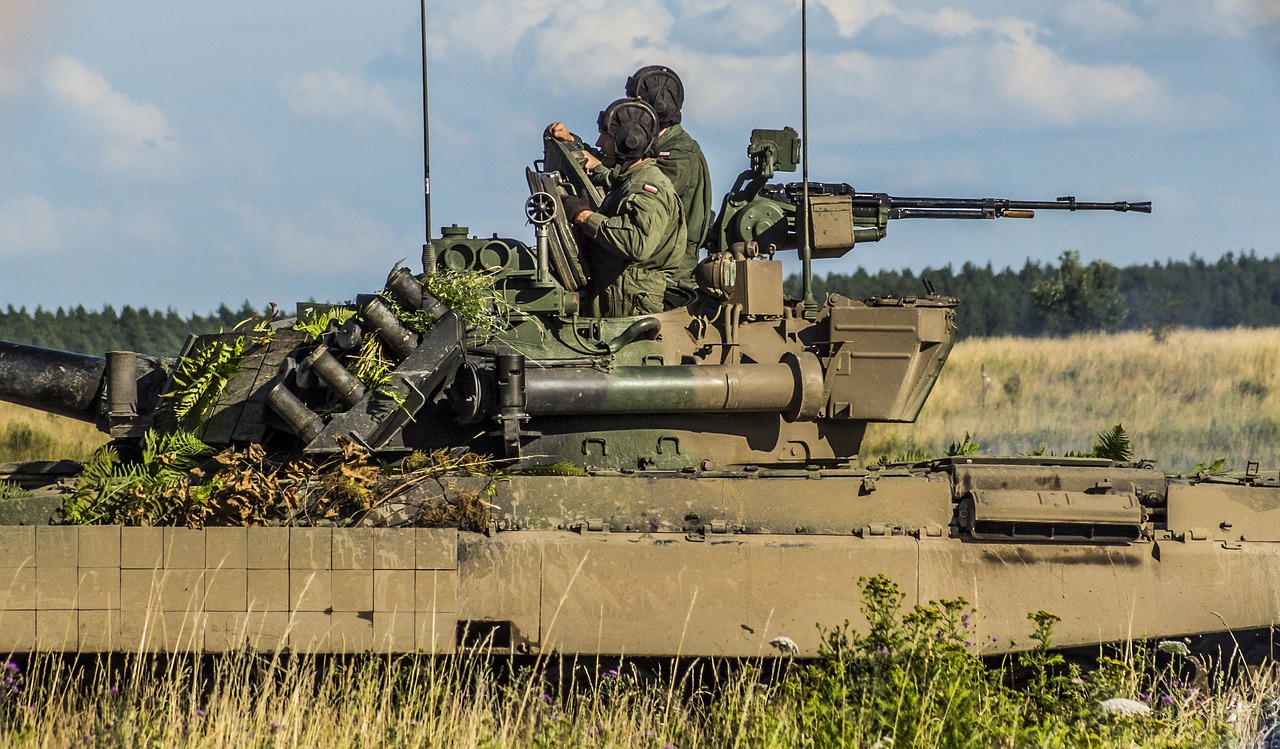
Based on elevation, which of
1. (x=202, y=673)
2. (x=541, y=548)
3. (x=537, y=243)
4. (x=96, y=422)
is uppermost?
(x=537, y=243)

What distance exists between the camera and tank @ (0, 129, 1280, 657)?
32.7 ft

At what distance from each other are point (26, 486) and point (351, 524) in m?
2.49

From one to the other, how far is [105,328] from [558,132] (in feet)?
113

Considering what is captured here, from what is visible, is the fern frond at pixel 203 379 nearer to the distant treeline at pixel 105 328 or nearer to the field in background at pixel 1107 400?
the field in background at pixel 1107 400

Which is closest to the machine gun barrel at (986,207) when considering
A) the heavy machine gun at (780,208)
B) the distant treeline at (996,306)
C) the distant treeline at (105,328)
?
the heavy machine gun at (780,208)

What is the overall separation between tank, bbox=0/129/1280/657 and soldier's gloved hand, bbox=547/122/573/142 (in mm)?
1946

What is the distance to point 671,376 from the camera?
10891 mm

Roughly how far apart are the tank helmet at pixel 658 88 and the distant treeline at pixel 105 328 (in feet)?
96.2

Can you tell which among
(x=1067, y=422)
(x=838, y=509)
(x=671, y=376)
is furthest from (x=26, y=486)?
(x=1067, y=422)

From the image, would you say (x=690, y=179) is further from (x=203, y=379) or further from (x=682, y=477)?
(x=203, y=379)

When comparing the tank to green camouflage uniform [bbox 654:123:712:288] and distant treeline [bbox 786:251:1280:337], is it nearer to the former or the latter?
green camouflage uniform [bbox 654:123:712:288]

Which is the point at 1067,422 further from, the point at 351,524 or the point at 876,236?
the point at 351,524

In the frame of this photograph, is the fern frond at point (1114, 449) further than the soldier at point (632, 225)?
Yes

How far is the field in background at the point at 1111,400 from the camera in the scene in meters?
29.4
